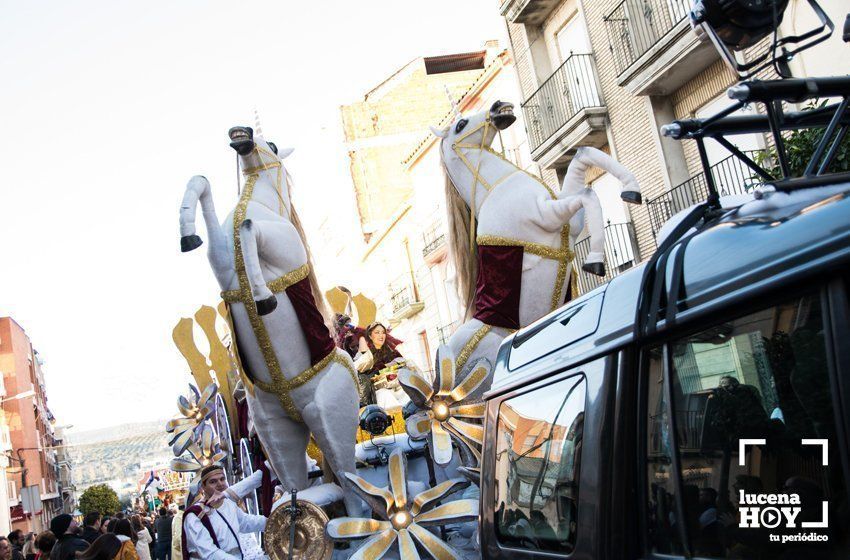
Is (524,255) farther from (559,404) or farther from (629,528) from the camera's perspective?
(629,528)

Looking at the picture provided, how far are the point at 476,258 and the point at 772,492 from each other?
14.4 ft

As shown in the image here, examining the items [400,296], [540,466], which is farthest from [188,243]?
[400,296]

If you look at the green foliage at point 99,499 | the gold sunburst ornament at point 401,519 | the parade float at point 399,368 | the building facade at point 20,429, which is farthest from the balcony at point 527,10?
the building facade at point 20,429

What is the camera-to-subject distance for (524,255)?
589 centimetres

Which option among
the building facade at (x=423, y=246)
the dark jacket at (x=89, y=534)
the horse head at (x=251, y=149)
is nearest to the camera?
the horse head at (x=251, y=149)

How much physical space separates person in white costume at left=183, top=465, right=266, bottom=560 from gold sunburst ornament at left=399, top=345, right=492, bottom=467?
1.39 m

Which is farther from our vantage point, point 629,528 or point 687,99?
point 687,99

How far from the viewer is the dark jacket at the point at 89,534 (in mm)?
8644

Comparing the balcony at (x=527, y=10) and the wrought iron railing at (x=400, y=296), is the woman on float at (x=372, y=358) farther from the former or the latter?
the wrought iron railing at (x=400, y=296)

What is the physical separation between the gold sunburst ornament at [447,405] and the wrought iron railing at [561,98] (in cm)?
1151

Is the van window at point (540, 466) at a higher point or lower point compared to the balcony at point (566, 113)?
lower

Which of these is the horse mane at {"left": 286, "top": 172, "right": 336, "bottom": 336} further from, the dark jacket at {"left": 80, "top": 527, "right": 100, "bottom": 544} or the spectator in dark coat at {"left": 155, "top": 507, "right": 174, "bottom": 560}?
the spectator in dark coat at {"left": 155, "top": 507, "right": 174, "bottom": 560}

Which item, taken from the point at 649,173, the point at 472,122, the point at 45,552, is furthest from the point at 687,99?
the point at 45,552

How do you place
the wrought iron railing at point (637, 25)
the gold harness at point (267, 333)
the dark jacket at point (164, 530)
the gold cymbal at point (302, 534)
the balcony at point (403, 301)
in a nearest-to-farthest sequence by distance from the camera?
the gold cymbal at point (302, 534), the gold harness at point (267, 333), the wrought iron railing at point (637, 25), the dark jacket at point (164, 530), the balcony at point (403, 301)
